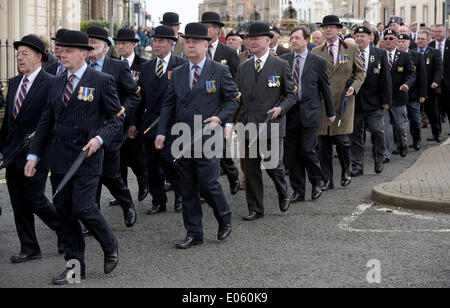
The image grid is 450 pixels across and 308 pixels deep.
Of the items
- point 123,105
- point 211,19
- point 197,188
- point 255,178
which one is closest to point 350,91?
point 211,19

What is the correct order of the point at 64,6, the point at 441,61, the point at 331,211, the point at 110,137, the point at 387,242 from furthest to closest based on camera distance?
the point at 64,6
the point at 441,61
the point at 331,211
the point at 387,242
the point at 110,137

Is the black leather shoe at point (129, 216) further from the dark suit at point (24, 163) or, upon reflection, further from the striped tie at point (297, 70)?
the striped tie at point (297, 70)

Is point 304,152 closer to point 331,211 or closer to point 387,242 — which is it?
point 331,211

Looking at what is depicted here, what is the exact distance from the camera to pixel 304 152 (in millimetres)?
10961

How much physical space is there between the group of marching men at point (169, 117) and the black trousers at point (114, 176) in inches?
0.5

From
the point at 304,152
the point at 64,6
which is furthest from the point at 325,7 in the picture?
the point at 304,152

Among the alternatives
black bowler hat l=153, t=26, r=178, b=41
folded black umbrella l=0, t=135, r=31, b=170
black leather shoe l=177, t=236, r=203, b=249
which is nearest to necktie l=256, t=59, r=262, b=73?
black bowler hat l=153, t=26, r=178, b=41

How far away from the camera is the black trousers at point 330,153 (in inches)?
470

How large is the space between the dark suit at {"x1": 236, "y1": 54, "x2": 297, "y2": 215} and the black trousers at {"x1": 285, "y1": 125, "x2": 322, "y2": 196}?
903mm

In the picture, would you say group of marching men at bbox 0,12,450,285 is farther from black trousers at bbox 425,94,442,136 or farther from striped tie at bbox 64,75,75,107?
black trousers at bbox 425,94,442,136

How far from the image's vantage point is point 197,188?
28.4ft

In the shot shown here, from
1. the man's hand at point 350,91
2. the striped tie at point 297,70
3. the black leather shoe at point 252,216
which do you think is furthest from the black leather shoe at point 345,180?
the black leather shoe at point 252,216

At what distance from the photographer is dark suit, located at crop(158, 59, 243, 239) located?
8.54 m
